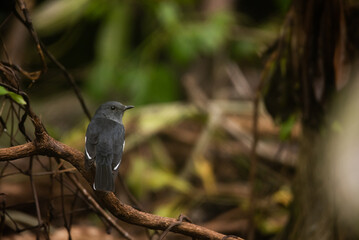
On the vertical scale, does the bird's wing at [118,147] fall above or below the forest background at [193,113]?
above

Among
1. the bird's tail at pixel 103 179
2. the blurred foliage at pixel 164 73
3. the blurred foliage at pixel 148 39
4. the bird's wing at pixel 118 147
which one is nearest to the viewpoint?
the bird's tail at pixel 103 179

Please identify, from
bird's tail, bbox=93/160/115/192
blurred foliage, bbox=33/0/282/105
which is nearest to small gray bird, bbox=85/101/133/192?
bird's tail, bbox=93/160/115/192

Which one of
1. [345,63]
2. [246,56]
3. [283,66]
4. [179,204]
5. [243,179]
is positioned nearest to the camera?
[345,63]

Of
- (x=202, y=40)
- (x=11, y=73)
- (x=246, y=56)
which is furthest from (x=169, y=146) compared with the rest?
(x=11, y=73)

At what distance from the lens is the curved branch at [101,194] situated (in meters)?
1.89

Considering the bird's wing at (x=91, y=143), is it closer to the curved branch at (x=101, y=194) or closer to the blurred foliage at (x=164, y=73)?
the curved branch at (x=101, y=194)

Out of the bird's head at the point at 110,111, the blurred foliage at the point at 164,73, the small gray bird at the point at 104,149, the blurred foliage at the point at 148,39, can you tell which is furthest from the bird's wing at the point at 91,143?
the blurred foliage at the point at 148,39

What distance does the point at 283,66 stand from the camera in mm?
3316

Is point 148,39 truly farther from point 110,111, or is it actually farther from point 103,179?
point 103,179

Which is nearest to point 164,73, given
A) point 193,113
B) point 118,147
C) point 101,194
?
point 193,113

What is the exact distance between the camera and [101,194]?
196cm

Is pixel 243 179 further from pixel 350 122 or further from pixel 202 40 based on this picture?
pixel 350 122

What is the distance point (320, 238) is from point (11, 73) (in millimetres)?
2102

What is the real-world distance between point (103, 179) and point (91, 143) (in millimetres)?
338
